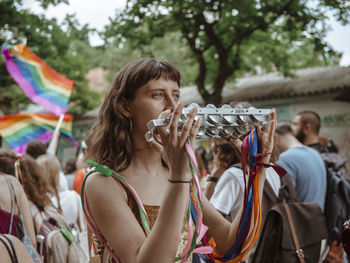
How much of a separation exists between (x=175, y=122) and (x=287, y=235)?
1921 millimetres

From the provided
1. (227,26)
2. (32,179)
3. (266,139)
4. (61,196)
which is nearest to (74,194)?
(61,196)

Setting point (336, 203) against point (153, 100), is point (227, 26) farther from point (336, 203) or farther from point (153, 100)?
point (153, 100)

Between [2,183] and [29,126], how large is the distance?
13.5 ft

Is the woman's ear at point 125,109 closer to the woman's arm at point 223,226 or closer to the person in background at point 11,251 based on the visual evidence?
the woman's arm at point 223,226

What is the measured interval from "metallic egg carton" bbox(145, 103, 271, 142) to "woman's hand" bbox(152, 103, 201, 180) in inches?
1.2

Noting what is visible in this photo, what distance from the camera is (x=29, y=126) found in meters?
6.80

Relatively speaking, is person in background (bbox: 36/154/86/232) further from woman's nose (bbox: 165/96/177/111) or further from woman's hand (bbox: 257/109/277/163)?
woman's hand (bbox: 257/109/277/163)

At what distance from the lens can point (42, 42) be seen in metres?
12.4

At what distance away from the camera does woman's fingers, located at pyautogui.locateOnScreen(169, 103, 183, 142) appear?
46.4 inches

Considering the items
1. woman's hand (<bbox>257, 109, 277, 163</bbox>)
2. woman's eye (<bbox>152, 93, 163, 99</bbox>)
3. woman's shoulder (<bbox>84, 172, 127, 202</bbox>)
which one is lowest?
woman's shoulder (<bbox>84, 172, 127, 202</bbox>)

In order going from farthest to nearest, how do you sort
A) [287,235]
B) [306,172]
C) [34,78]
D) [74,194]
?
[34,78] < [74,194] < [306,172] < [287,235]

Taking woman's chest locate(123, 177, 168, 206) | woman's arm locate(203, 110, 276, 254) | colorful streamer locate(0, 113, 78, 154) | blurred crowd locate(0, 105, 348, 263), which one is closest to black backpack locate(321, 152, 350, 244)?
blurred crowd locate(0, 105, 348, 263)

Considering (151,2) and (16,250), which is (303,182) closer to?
(16,250)

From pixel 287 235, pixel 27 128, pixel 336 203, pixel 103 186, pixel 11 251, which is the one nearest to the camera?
pixel 103 186
